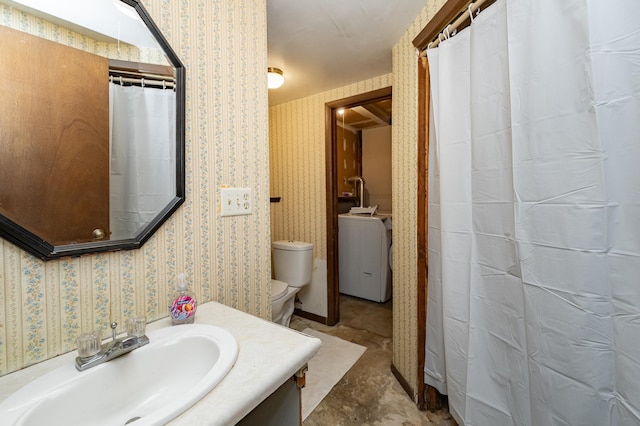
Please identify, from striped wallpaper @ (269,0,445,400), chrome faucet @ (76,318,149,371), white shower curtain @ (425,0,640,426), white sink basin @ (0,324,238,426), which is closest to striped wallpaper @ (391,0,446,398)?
striped wallpaper @ (269,0,445,400)

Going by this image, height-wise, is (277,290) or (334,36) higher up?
(334,36)

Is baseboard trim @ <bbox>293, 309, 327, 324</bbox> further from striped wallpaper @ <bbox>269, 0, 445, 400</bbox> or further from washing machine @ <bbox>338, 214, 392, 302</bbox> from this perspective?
washing machine @ <bbox>338, 214, 392, 302</bbox>

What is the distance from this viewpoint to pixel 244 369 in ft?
1.90

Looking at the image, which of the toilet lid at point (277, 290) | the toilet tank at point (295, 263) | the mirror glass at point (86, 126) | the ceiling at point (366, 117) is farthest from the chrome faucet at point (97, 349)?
the ceiling at point (366, 117)

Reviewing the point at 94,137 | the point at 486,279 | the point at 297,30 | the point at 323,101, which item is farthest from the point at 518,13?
the point at 323,101

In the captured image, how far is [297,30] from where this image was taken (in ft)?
4.87

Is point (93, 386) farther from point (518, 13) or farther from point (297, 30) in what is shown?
point (297, 30)

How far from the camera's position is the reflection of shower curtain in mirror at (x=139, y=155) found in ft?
2.49

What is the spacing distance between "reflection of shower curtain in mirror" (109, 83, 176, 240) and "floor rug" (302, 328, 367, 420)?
3.58ft

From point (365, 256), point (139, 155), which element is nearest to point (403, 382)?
point (365, 256)

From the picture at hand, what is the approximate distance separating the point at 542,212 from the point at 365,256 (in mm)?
2224

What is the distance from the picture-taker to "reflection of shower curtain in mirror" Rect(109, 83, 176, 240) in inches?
29.9

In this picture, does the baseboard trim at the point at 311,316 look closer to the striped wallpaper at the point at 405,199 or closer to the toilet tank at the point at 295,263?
the toilet tank at the point at 295,263

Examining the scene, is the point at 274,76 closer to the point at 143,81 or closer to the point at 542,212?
the point at 143,81
